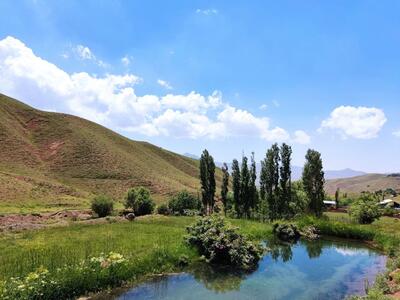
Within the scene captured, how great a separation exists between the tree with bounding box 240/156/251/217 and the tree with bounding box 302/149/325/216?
951 centimetres

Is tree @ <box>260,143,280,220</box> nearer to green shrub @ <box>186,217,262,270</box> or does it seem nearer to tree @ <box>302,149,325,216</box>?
tree @ <box>302,149,325,216</box>

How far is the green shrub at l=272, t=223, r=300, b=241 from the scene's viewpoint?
1761 inches

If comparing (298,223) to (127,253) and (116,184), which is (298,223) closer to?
(127,253)

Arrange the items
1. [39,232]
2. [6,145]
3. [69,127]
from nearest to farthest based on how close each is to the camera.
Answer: [39,232], [6,145], [69,127]

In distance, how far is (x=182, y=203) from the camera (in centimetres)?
6594

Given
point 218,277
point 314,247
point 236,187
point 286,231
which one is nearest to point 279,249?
point 314,247

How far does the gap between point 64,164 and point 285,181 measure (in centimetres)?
6088

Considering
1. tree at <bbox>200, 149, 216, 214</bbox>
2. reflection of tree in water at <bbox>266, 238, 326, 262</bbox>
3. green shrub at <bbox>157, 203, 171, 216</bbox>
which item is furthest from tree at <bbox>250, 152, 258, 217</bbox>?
reflection of tree in water at <bbox>266, 238, 326, 262</bbox>

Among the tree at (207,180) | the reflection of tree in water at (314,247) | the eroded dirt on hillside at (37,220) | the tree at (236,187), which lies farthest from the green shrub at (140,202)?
the reflection of tree in water at (314,247)

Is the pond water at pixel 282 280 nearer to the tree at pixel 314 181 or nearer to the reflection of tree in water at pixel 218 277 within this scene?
the reflection of tree in water at pixel 218 277

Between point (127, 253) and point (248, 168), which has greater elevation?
point (248, 168)

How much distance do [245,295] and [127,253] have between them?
886cm

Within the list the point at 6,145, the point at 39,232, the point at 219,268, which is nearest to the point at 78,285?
the point at 219,268

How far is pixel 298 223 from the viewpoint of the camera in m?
49.7
